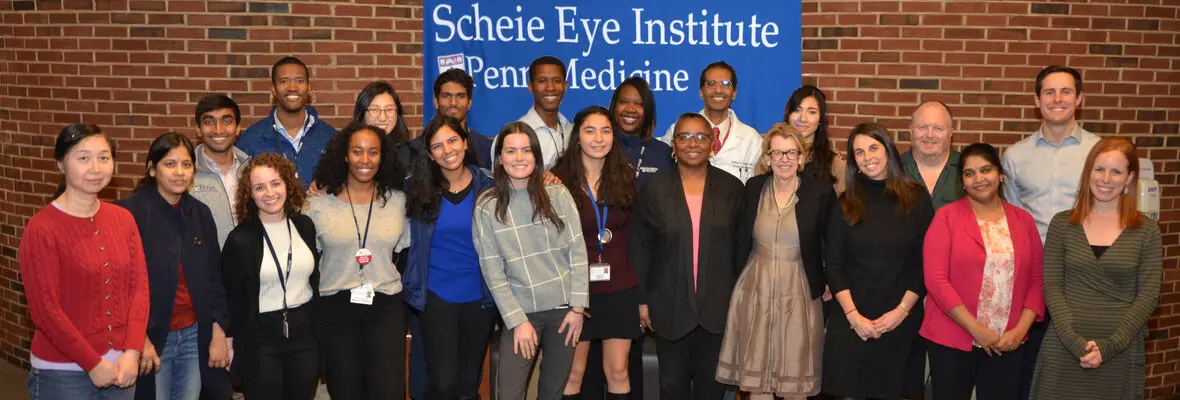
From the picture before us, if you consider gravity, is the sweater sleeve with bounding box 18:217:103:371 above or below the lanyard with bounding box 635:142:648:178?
below

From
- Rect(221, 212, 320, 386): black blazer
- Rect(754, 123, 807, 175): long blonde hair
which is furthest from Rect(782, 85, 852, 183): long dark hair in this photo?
Rect(221, 212, 320, 386): black blazer

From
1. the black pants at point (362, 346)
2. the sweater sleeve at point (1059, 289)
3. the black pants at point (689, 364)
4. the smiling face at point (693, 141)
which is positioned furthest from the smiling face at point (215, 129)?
the sweater sleeve at point (1059, 289)

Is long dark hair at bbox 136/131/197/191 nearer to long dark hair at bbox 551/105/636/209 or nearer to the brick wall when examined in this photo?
long dark hair at bbox 551/105/636/209

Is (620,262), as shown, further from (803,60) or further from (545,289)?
(803,60)

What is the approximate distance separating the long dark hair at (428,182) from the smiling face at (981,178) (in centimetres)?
242

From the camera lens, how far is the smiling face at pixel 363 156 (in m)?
4.18

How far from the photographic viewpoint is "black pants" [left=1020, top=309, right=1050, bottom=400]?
4.52m

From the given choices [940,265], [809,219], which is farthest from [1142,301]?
[809,219]

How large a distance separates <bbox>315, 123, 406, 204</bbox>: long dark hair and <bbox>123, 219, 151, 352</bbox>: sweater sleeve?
34.5 inches

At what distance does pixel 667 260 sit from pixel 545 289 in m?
0.62

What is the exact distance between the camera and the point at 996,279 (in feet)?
A: 13.8

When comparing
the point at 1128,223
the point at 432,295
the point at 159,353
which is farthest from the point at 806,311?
the point at 159,353

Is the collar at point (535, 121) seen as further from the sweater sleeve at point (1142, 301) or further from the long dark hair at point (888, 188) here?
the sweater sleeve at point (1142, 301)

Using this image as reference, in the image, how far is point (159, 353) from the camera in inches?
152
